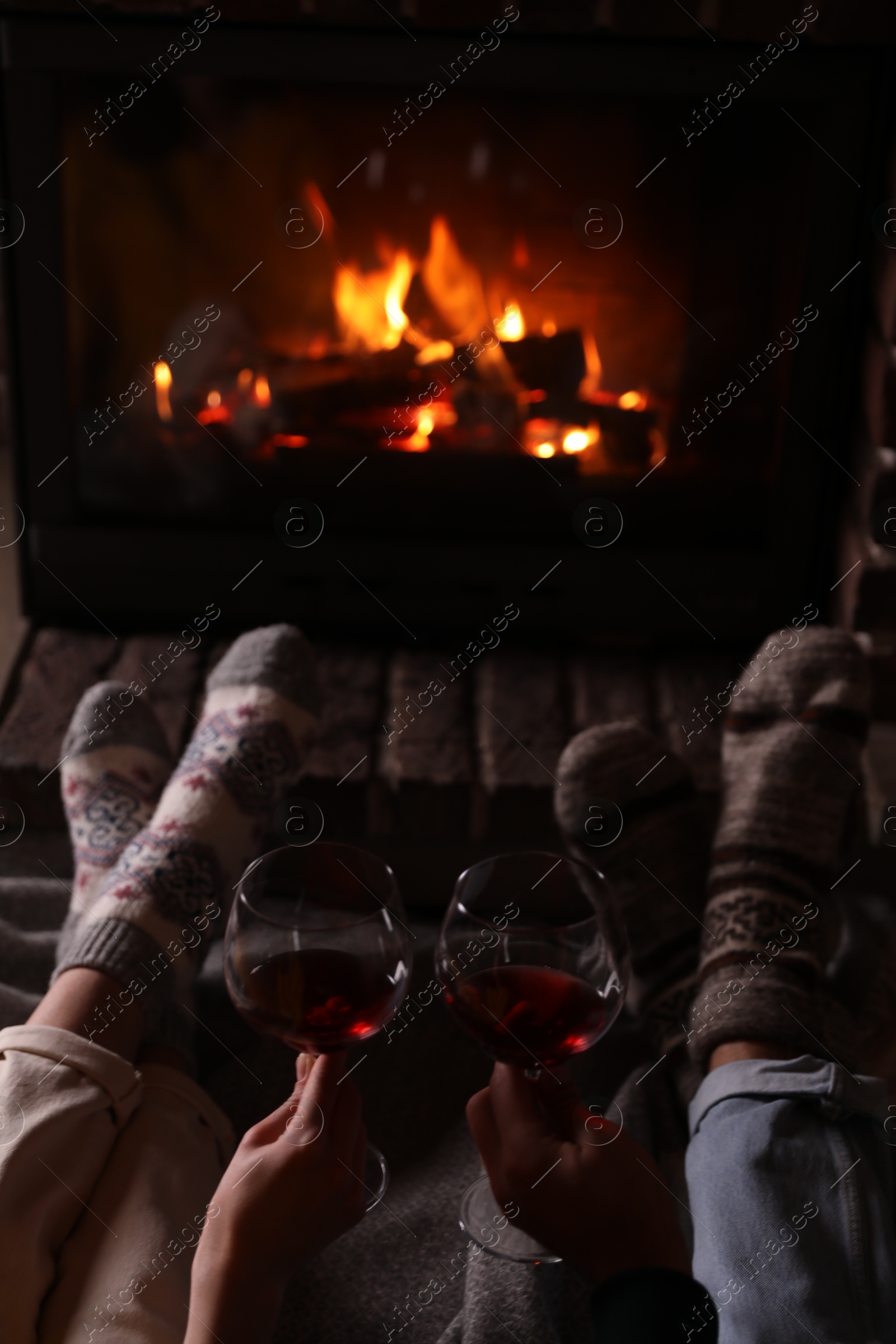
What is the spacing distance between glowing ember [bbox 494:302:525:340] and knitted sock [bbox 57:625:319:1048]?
42 centimetres

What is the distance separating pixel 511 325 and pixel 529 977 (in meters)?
0.87

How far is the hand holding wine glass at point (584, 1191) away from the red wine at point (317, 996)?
0.31 ft

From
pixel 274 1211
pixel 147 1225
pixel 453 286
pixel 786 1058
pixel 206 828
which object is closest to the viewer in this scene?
pixel 274 1211

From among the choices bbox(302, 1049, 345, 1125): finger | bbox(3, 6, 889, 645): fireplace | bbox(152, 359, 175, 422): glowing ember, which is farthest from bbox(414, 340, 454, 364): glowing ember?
bbox(302, 1049, 345, 1125): finger

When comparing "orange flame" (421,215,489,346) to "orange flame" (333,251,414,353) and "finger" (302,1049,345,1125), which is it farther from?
"finger" (302,1049,345,1125)

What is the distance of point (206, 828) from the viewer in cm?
107

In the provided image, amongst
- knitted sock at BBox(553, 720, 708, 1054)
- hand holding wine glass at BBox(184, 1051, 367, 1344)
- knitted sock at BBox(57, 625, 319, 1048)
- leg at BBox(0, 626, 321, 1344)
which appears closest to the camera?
hand holding wine glass at BBox(184, 1051, 367, 1344)

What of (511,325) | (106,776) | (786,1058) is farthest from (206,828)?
(511,325)

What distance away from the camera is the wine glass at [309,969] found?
65 centimetres

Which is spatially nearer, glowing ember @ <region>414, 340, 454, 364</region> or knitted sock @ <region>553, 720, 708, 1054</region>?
knitted sock @ <region>553, 720, 708, 1054</region>

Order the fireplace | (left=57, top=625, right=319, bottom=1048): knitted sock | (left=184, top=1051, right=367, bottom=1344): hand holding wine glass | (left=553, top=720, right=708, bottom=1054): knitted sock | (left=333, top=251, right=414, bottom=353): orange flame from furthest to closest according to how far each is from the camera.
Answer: (left=333, top=251, right=414, bottom=353): orange flame
the fireplace
(left=553, top=720, right=708, bottom=1054): knitted sock
(left=57, top=625, right=319, bottom=1048): knitted sock
(left=184, top=1051, right=367, bottom=1344): hand holding wine glass

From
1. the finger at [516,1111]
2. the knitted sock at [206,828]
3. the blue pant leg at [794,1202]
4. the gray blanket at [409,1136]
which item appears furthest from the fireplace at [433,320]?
the finger at [516,1111]

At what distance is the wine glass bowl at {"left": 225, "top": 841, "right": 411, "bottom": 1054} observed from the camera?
656 mm

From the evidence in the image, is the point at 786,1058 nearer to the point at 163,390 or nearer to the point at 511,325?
the point at 511,325
